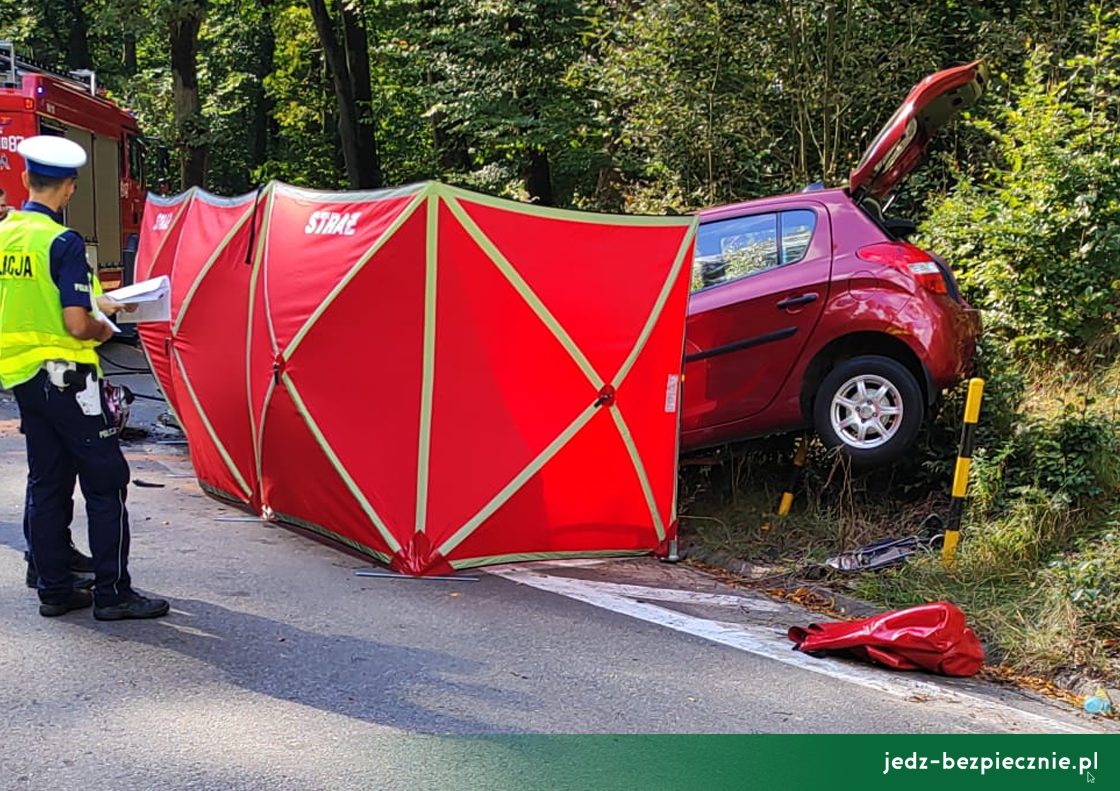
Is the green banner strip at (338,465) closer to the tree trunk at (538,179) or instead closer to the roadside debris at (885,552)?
the roadside debris at (885,552)

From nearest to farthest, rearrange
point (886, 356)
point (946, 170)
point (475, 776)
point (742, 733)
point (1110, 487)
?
point (475, 776) → point (742, 733) → point (1110, 487) → point (886, 356) → point (946, 170)

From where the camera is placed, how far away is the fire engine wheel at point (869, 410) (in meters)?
6.64

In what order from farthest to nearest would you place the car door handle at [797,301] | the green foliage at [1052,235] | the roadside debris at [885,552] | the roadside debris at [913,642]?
the green foliage at [1052,235] < the car door handle at [797,301] < the roadside debris at [885,552] < the roadside debris at [913,642]

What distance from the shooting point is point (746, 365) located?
7.00 metres

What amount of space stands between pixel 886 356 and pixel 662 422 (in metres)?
1.52

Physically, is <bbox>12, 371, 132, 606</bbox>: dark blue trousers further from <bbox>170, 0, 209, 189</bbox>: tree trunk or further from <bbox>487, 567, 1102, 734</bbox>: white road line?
<bbox>170, 0, 209, 189</bbox>: tree trunk

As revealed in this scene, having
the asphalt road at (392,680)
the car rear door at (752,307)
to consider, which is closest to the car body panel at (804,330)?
the car rear door at (752,307)

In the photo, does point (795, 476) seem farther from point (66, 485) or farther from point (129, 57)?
point (129, 57)

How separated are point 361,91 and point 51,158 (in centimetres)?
1703

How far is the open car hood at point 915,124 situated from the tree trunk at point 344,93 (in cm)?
1497

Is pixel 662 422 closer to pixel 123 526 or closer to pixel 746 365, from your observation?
pixel 746 365

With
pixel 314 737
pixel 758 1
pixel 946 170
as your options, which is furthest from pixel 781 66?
pixel 314 737

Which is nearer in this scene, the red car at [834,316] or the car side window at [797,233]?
the red car at [834,316]

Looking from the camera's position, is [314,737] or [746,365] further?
[746,365]
